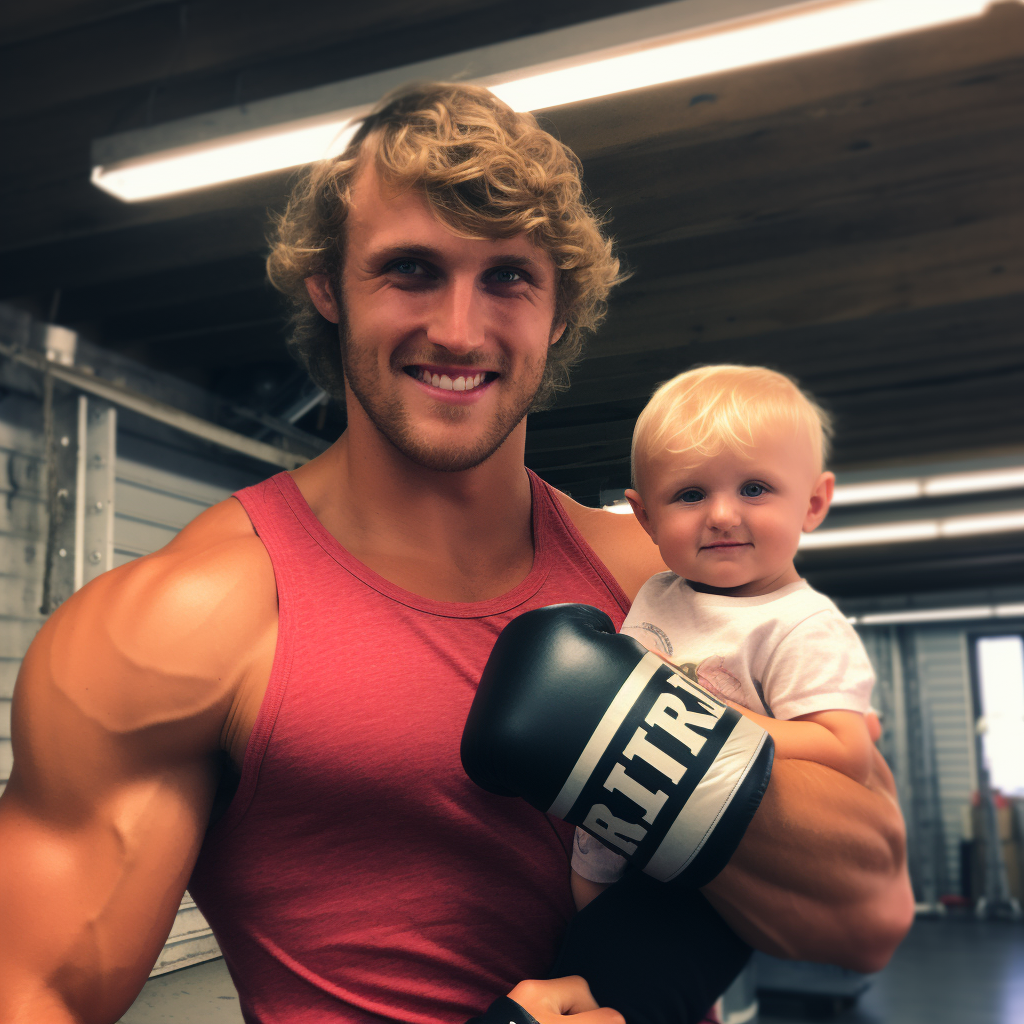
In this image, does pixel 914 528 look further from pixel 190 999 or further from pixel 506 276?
pixel 190 999

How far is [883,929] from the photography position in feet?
2.39

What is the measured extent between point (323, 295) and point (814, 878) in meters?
0.75

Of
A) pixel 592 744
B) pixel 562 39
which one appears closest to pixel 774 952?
pixel 592 744

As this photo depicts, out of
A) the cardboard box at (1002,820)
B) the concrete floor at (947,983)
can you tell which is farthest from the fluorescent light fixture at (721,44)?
the cardboard box at (1002,820)

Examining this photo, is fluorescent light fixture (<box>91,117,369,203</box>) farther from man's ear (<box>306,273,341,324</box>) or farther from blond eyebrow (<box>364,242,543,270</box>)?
blond eyebrow (<box>364,242,543,270</box>)

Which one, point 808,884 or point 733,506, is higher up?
point 733,506

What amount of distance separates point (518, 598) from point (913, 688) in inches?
496

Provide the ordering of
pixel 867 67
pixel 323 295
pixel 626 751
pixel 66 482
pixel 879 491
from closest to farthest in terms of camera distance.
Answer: pixel 626 751 → pixel 323 295 → pixel 867 67 → pixel 66 482 → pixel 879 491

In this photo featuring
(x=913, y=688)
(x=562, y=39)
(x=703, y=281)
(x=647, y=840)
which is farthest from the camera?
(x=913, y=688)

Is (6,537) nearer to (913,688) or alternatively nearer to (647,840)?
(647,840)

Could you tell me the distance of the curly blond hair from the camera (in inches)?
34.8

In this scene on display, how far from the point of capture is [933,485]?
13.9ft

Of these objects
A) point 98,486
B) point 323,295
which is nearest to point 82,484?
point 98,486

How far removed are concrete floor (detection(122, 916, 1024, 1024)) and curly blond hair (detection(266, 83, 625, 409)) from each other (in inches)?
306
